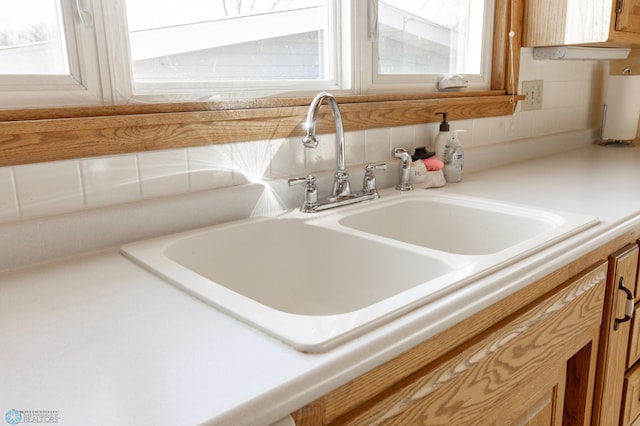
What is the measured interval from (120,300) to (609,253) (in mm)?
990

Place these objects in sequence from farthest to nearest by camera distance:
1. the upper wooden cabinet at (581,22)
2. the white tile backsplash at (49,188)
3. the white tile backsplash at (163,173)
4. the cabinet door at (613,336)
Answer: the upper wooden cabinet at (581,22)
the cabinet door at (613,336)
the white tile backsplash at (163,173)
the white tile backsplash at (49,188)

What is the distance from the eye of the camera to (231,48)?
1.29 m

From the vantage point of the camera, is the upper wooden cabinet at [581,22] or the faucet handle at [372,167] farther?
the upper wooden cabinet at [581,22]

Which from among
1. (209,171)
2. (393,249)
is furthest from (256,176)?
(393,249)

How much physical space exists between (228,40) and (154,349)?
0.90 meters

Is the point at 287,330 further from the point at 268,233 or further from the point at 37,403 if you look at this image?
the point at 268,233

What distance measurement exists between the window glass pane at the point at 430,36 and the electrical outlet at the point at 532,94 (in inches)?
10.2

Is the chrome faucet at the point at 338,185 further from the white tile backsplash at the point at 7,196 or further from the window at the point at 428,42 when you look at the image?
the white tile backsplash at the point at 7,196

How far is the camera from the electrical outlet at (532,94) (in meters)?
2.06

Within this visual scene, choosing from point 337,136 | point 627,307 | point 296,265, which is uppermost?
point 337,136

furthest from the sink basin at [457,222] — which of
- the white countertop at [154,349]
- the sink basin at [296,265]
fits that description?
the white countertop at [154,349]

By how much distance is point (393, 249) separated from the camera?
0.97m

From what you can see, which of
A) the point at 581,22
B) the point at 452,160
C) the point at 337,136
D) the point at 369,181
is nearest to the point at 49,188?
the point at 337,136

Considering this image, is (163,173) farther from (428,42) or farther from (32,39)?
(428,42)
